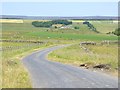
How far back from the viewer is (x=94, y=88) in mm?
20562

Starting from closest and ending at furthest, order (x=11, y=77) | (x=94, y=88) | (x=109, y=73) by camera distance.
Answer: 1. (x=94, y=88)
2. (x=11, y=77)
3. (x=109, y=73)

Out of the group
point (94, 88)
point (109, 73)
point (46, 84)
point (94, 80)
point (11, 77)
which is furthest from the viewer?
point (109, 73)

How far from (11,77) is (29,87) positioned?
4.70 metres

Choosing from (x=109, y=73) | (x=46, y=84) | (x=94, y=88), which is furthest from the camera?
(x=109, y=73)

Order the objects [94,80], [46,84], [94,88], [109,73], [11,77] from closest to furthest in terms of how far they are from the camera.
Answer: [94,88], [46,84], [94,80], [11,77], [109,73]

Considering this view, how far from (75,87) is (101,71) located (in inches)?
369

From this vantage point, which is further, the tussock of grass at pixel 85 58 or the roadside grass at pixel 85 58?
the tussock of grass at pixel 85 58

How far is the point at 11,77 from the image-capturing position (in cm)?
2569

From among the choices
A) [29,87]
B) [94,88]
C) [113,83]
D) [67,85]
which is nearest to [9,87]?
[29,87]

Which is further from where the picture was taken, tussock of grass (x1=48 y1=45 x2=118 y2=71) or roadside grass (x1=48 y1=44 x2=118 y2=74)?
tussock of grass (x1=48 y1=45 x2=118 y2=71)

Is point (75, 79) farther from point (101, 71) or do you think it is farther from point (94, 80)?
point (101, 71)

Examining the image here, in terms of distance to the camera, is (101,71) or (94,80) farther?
(101,71)

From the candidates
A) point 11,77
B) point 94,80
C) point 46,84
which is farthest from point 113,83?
Answer: point 11,77

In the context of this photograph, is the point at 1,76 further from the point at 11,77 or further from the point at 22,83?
the point at 22,83
